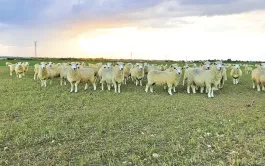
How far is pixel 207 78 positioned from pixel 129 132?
29.2 feet

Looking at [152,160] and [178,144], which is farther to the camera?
[178,144]

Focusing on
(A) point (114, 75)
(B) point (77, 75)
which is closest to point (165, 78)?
(A) point (114, 75)

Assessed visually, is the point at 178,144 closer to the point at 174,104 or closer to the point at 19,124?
the point at 19,124

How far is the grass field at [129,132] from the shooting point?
21.5 feet

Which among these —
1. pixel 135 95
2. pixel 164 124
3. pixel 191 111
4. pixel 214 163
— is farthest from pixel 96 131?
pixel 135 95

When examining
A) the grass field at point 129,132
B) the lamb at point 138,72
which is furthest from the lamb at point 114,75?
the grass field at point 129,132

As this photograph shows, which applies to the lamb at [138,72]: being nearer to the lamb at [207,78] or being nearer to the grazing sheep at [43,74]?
the lamb at [207,78]

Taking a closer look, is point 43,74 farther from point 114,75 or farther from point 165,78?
point 165,78

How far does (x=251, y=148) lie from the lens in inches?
280

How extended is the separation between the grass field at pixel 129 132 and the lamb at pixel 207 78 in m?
2.20

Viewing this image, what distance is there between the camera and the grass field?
21.5 feet

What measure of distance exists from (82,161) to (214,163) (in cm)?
270

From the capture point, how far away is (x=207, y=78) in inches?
643

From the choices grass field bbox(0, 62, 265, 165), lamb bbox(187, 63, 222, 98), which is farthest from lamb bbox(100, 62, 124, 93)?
lamb bbox(187, 63, 222, 98)
